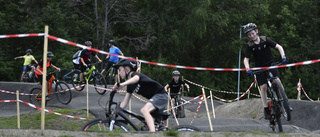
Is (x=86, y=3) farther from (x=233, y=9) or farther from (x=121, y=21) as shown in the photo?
(x=233, y=9)

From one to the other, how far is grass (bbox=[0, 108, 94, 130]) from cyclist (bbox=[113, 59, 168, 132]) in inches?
271

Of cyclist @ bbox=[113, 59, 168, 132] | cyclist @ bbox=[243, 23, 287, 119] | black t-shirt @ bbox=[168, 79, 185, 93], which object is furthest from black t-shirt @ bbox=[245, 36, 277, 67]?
black t-shirt @ bbox=[168, 79, 185, 93]

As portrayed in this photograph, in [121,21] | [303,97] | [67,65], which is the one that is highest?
[121,21]

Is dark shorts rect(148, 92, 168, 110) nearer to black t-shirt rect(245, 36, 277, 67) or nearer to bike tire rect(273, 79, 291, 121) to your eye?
bike tire rect(273, 79, 291, 121)

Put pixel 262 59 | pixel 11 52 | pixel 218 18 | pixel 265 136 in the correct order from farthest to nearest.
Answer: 1. pixel 218 18
2. pixel 11 52
3. pixel 262 59
4. pixel 265 136

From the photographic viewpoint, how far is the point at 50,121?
593 inches

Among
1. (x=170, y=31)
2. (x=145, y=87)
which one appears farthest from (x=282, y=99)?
(x=170, y=31)

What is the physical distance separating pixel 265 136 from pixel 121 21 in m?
31.5

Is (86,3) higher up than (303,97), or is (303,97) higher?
(86,3)

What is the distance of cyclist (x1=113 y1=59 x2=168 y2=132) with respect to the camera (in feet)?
24.3

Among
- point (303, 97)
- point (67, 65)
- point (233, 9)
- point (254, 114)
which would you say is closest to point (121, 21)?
point (67, 65)

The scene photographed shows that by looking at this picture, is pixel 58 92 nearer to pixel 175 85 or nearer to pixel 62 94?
pixel 62 94

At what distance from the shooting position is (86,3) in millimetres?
39094

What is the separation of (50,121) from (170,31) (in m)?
25.4
